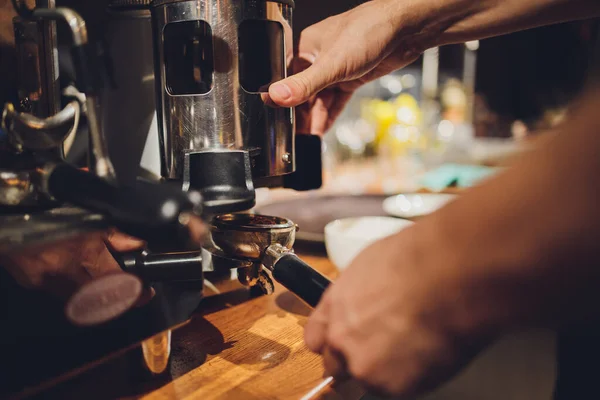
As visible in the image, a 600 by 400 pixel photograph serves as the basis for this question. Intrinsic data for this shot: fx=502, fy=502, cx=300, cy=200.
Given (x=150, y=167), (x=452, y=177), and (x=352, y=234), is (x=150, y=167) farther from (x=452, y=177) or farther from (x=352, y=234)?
(x=452, y=177)

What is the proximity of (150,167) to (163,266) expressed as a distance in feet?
0.64

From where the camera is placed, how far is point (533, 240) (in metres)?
0.28

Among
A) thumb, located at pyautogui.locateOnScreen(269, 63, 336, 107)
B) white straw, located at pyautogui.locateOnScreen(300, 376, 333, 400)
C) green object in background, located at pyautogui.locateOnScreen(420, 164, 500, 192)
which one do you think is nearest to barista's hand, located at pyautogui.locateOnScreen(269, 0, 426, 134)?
thumb, located at pyautogui.locateOnScreen(269, 63, 336, 107)

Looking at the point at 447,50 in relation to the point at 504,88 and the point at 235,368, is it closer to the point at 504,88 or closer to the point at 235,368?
the point at 504,88

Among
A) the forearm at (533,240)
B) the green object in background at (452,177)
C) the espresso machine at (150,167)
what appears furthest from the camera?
the green object in background at (452,177)

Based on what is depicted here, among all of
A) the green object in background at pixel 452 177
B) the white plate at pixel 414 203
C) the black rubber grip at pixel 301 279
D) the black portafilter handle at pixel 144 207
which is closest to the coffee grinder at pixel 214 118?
the black rubber grip at pixel 301 279

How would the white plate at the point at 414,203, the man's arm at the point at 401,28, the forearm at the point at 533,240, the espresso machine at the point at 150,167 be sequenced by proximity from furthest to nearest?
the white plate at the point at 414,203
the man's arm at the point at 401,28
the espresso machine at the point at 150,167
the forearm at the point at 533,240

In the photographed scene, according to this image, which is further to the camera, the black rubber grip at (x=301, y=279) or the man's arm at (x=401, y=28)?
the man's arm at (x=401, y=28)

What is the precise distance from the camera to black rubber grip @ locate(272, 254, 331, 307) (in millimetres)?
425

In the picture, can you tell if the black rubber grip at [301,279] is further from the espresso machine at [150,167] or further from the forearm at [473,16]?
the forearm at [473,16]

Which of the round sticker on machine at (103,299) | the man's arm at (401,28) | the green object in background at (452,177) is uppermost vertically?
the man's arm at (401,28)

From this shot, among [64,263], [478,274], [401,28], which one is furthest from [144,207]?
[401,28]

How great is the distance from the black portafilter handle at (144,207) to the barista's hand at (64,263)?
0.15 feet

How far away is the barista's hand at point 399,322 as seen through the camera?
31 cm
